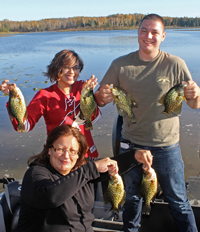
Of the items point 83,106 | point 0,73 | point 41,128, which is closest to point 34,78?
point 0,73

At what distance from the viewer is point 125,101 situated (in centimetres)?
280

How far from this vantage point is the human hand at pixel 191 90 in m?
2.53

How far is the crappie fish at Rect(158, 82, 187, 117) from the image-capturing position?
8.34 ft

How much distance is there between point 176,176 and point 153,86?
1.12 meters

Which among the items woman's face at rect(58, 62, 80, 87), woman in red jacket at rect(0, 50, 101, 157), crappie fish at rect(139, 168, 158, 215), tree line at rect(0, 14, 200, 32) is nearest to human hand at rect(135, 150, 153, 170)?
crappie fish at rect(139, 168, 158, 215)

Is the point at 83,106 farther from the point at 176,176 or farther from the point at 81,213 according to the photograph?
the point at 176,176

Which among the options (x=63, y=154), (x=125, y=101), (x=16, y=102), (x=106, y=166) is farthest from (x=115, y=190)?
(x=16, y=102)

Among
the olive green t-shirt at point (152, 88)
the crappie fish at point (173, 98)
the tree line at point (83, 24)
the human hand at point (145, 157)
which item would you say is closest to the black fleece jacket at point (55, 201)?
the human hand at point (145, 157)

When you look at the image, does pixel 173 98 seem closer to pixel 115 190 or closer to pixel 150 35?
pixel 150 35

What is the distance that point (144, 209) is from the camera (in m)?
2.90

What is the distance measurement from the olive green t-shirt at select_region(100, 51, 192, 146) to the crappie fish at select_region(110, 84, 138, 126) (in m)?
0.13

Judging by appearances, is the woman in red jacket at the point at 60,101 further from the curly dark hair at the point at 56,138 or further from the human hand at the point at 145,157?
the human hand at the point at 145,157

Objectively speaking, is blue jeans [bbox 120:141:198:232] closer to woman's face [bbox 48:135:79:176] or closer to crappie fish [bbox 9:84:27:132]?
woman's face [bbox 48:135:79:176]

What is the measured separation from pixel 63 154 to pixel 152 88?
4.29 ft
